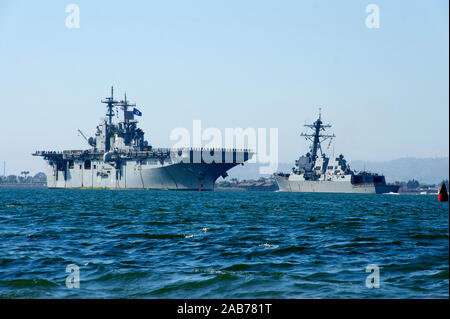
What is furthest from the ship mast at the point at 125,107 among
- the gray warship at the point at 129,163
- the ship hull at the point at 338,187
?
the ship hull at the point at 338,187

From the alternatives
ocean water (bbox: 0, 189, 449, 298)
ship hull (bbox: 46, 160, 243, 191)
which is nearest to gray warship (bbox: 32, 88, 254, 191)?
ship hull (bbox: 46, 160, 243, 191)

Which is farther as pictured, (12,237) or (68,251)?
(12,237)

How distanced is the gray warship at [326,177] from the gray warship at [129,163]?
80.7 feet

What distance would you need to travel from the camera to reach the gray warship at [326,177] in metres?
124

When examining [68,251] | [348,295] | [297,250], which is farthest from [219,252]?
[348,295]

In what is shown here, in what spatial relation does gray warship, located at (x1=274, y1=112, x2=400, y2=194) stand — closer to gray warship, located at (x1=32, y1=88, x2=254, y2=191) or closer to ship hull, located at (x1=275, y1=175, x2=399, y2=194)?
ship hull, located at (x1=275, y1=175, x2=399, y2=194)

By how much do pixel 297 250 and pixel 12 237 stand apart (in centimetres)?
1015

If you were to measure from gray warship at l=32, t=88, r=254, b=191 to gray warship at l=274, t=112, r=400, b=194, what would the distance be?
80.7 feet

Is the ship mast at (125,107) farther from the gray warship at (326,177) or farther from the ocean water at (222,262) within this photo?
the ocean water at (222,262)

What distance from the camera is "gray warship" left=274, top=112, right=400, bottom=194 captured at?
123500 mm

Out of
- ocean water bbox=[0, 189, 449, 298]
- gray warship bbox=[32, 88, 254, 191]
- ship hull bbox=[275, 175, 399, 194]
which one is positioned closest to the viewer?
ocean water bbox=[0, 189, 449, 298]
